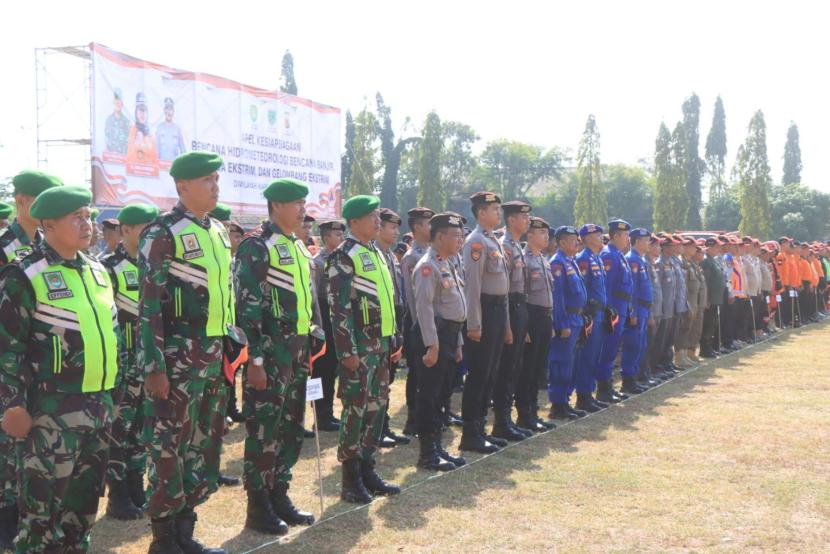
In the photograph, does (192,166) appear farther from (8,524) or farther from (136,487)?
(136,487)

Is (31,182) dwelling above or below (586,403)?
above

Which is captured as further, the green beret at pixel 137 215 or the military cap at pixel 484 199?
the military cap at pixel 484 199

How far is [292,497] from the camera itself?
603 centimetres

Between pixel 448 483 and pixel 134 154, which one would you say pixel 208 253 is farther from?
pixel 134 154

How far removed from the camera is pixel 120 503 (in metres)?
5.56

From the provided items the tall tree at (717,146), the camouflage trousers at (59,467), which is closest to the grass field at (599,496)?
the camouflage trousers at (59,467)

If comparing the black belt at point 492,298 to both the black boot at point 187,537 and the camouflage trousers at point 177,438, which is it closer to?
the camouflage trousers at point 177,438

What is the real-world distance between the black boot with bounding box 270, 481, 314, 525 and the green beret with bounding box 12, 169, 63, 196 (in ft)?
7.53

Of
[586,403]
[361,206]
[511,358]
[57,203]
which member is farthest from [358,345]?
[586,403]

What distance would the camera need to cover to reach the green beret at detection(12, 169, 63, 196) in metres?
4.71

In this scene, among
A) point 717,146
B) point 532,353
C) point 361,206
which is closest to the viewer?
point 361,206

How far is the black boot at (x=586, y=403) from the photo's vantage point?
9531 mm

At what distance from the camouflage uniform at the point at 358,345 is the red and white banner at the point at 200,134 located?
576 inches

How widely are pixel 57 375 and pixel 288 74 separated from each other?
180 ft
